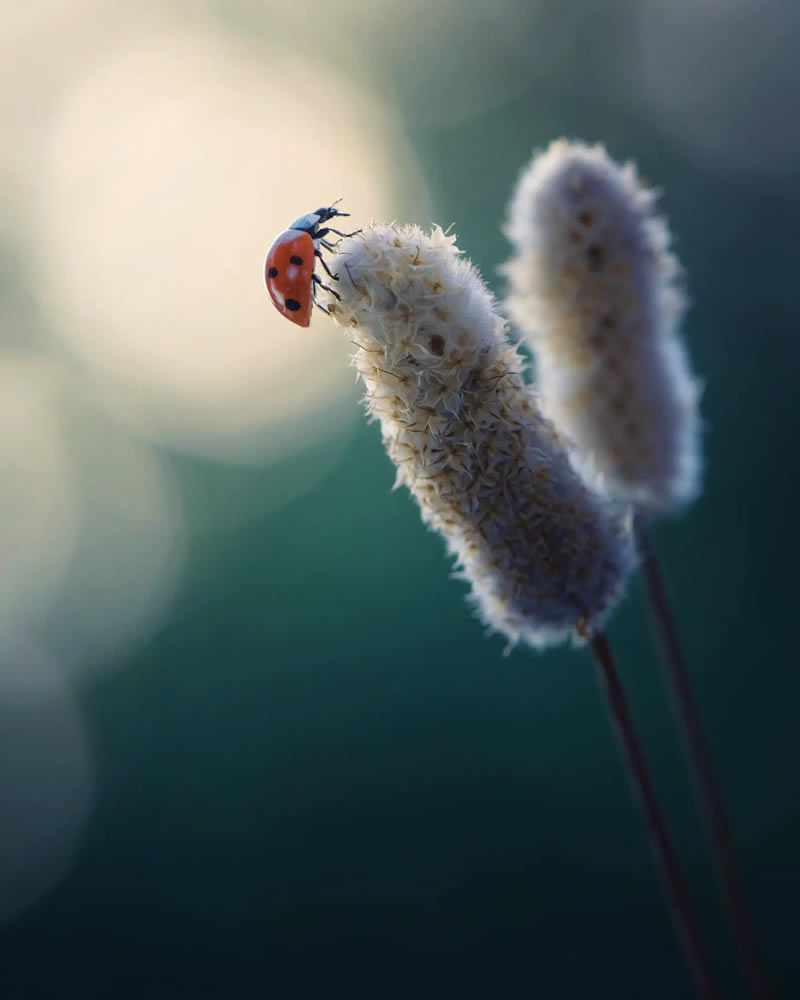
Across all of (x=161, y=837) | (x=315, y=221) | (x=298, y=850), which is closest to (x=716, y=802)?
(x=315, y=221)

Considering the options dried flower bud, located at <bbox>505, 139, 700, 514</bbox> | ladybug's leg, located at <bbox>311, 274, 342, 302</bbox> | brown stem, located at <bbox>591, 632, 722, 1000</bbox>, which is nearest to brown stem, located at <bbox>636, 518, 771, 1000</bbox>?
brown stem, located at <bbox>591, 632, 722, 1000</bbox>

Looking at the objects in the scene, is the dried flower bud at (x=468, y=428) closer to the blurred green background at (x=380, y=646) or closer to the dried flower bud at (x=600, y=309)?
the dried flower bud at (x=600, y=309)

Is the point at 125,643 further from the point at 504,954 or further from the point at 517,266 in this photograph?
the point at 517,266

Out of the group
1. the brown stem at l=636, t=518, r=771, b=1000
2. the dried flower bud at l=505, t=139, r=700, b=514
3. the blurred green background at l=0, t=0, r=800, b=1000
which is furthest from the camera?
the blurred green background at l=0, t=0, r=800, b=1000

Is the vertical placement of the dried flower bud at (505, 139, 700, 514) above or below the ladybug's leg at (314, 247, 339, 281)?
above

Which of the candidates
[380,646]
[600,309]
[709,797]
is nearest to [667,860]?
[709,797]

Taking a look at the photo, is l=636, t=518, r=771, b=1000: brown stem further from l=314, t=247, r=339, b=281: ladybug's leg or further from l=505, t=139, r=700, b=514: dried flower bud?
l=314, t=247, r=339, b=281: ladybug's leg

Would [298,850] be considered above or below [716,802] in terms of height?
above

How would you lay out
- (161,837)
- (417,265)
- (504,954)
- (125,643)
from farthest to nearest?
(125,643), (161,837), (504,954), (417,265)

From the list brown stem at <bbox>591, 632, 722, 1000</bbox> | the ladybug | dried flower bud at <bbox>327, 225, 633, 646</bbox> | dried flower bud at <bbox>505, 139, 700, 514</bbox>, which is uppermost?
dried flower bud at <bbox>505, 139, 700, 514</bbox>
